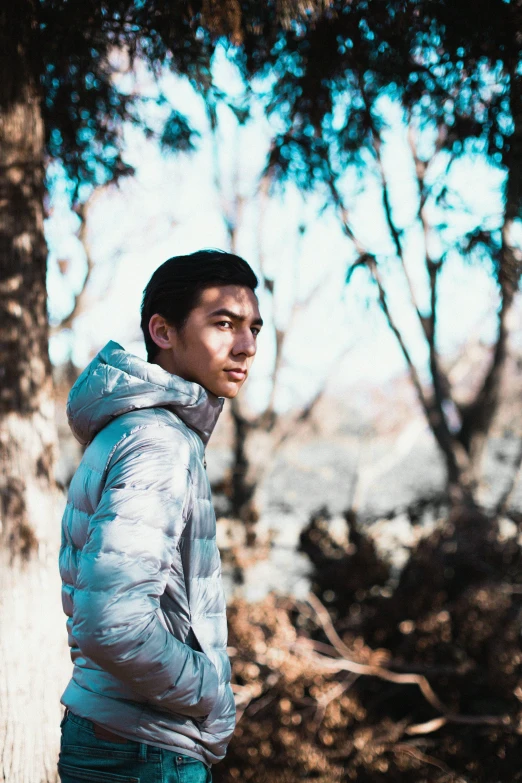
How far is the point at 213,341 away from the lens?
1.63 m

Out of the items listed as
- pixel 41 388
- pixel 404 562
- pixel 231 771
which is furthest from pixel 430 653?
pixel 41 388

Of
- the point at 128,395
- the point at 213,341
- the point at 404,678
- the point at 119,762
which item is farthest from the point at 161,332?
the point at 404,678

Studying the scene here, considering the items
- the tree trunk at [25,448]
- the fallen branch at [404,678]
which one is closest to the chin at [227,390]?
the tree trunk at [25,448]

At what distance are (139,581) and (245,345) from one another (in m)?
0.63

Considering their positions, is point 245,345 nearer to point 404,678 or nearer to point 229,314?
point 229,314

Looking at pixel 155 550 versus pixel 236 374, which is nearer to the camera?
pixel 155 550

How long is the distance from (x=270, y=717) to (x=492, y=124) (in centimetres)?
366

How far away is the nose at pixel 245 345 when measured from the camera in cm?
164

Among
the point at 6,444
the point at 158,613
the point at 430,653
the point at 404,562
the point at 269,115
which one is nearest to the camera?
the point at 158,613

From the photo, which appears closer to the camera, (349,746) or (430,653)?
(349,746)

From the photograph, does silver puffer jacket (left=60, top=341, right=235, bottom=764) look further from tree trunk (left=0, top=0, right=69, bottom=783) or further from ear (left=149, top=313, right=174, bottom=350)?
tree trunk (left=0, top=0, right=69, bottom=783)

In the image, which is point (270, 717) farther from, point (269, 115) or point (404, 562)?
point (269, 115)

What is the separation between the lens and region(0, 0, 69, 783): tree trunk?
2.34 metres

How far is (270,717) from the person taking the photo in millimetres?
4469
